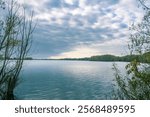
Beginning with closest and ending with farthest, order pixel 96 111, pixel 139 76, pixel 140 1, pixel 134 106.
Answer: pixel 96 111 < pixel 134 106 < pixel 139 76 < pixel 140 1

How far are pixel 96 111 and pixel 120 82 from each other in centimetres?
677

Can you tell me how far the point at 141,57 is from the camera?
482 inches

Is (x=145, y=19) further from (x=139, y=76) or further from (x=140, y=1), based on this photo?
(x=139, y=76)

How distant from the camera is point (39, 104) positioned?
7516 millimetres

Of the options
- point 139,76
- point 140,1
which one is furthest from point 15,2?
point 139,76

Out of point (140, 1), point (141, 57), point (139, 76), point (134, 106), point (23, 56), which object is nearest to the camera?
point (134, 106)

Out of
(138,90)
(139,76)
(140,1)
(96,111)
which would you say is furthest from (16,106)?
(140,1)

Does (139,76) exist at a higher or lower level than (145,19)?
lower

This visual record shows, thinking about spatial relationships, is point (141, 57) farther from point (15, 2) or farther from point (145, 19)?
point (15, 2)

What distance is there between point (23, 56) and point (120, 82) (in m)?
5.26

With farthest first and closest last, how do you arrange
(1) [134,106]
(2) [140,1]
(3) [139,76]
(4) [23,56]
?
1. (4) [23,56]
2. (2) [140,1]
3. (3) [139,76]
4. (1) [134,106]

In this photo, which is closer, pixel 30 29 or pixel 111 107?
pixel 111 107

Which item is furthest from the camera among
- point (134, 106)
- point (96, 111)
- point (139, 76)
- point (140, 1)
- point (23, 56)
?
point (23, 56)

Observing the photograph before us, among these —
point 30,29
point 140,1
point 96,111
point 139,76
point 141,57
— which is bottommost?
point 96,111
